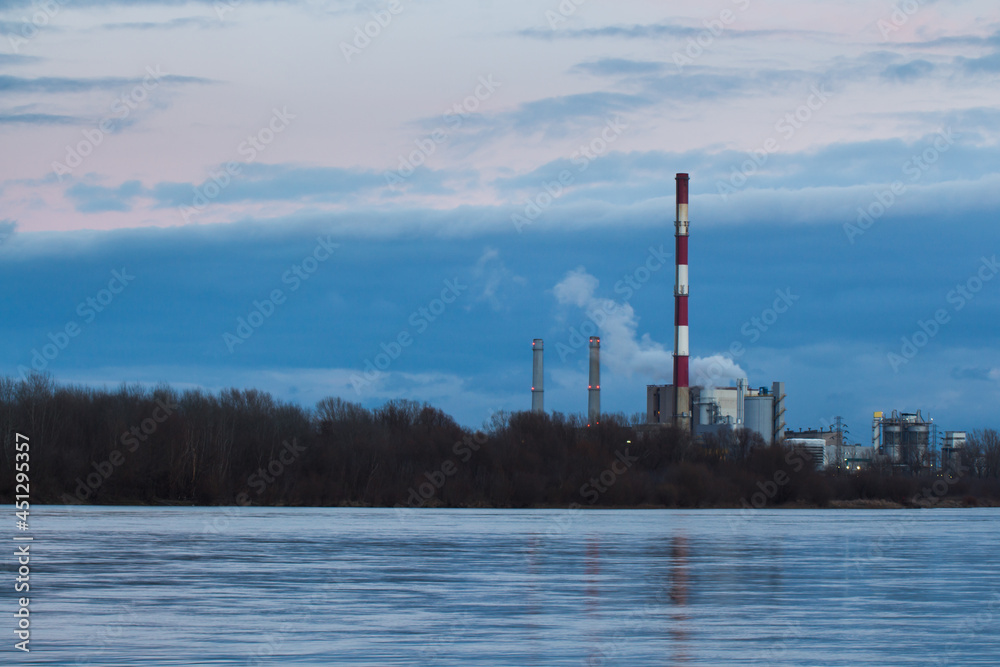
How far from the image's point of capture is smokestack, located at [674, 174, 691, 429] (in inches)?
3482

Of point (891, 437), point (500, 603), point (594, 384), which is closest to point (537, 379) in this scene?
point (594, 384)

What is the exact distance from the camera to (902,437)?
12019 cm

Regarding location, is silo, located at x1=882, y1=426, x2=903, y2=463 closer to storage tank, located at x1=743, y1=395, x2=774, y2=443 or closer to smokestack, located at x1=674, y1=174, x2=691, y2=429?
storage tank, located at x1=743, y1=395, x2=774, y2=443

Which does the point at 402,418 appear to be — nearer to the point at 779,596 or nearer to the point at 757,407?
the point at 757,407

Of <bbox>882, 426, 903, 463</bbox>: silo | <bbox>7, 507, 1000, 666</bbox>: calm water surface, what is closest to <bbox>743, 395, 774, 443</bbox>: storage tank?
<bbox>882, 426, 903, 463</bbox>: silo

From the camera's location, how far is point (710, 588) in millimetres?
19719

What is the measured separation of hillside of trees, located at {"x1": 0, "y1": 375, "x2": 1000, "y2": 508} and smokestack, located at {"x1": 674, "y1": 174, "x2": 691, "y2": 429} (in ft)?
7.72

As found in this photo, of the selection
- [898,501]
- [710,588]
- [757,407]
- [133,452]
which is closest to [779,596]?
[710,588]

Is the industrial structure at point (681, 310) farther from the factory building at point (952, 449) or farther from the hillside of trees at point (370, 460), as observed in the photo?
the factory building at point (952, 449)

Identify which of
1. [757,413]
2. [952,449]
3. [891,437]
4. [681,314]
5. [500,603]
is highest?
[681,314]

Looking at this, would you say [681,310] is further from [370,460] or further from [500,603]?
[500,603]

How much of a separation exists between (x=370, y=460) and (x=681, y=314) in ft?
82.0

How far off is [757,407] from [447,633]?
93928 mm

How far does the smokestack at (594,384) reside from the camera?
103m
